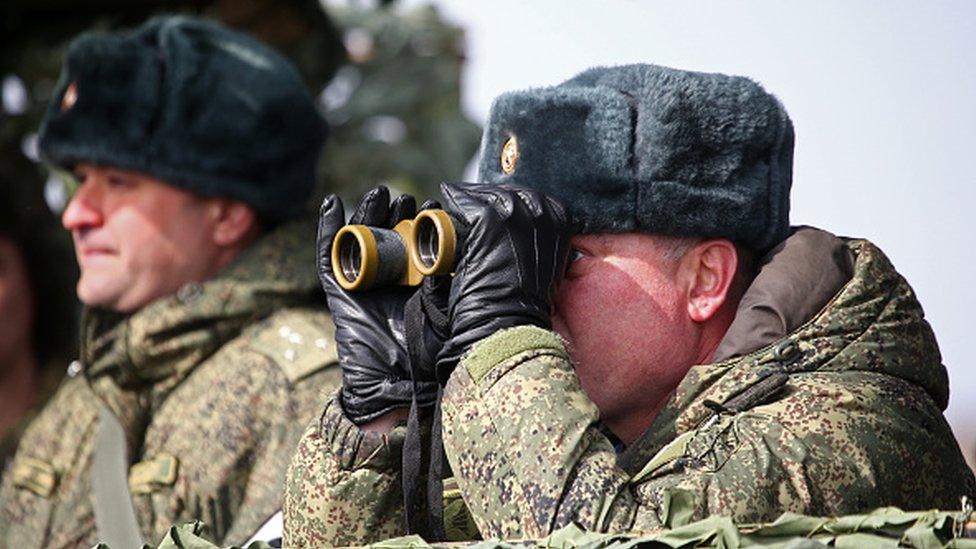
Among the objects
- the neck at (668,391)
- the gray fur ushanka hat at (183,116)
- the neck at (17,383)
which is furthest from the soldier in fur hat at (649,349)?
the neck at (17,383)

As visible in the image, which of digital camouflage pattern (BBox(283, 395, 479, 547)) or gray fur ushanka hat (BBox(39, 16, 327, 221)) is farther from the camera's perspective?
gray fur ushanka hat (BBox(39, 16, 327, 221))

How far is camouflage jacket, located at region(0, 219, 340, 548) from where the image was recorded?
5.13 m

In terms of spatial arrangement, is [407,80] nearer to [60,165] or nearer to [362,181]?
[362,181]

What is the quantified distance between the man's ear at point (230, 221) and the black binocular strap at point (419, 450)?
2316 millimetres

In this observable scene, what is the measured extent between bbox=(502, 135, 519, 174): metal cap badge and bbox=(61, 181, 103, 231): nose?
7.39 feet

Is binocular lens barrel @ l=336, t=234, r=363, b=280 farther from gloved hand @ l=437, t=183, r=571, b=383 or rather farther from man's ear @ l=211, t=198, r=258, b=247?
man's ear @ l=211, t=198, r=258, b=247

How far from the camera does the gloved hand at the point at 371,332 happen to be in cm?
342

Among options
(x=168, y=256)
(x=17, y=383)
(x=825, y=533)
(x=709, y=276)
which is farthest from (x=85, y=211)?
(x=825, y=533)

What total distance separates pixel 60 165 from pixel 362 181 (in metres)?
2.04

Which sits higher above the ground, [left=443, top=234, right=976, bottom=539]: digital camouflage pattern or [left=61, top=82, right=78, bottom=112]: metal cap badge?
[left=443, top=234, right=976, bottom=539]: digital camouflage pattern

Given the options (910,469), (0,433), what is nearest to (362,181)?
(0,433)

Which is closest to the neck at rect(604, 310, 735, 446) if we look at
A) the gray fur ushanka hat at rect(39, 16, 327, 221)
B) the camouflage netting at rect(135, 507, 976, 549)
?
the camouflage netting at rect(135, 507, 976, 549)

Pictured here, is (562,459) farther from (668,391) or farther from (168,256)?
(168,256)

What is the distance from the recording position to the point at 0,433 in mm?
6473
